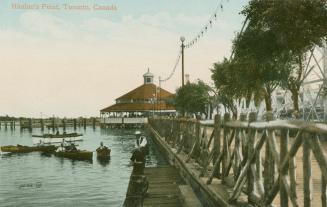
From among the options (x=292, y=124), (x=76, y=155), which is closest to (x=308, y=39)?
(x=292, y=124)

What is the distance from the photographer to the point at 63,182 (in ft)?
92.6

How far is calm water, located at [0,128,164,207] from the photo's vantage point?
2191cm

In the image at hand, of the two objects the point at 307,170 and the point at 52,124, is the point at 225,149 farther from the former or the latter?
the point at 52,124

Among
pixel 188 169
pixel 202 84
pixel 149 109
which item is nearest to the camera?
pixel 188 169

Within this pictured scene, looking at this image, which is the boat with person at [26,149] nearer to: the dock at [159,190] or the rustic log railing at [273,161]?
the dock at [159,190]

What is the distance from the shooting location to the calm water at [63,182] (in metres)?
21.9

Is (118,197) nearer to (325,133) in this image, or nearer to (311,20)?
(311,20)

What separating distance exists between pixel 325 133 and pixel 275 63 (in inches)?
1040

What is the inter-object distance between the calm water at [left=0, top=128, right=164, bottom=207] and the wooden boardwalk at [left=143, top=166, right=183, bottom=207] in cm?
580

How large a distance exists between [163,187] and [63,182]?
56.4ft

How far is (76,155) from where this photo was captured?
126 ft

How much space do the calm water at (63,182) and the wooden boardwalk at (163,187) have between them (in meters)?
5.80

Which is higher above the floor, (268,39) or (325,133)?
(268,39)

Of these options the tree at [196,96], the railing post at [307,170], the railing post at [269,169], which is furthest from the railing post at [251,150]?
the tree at [196,96]
